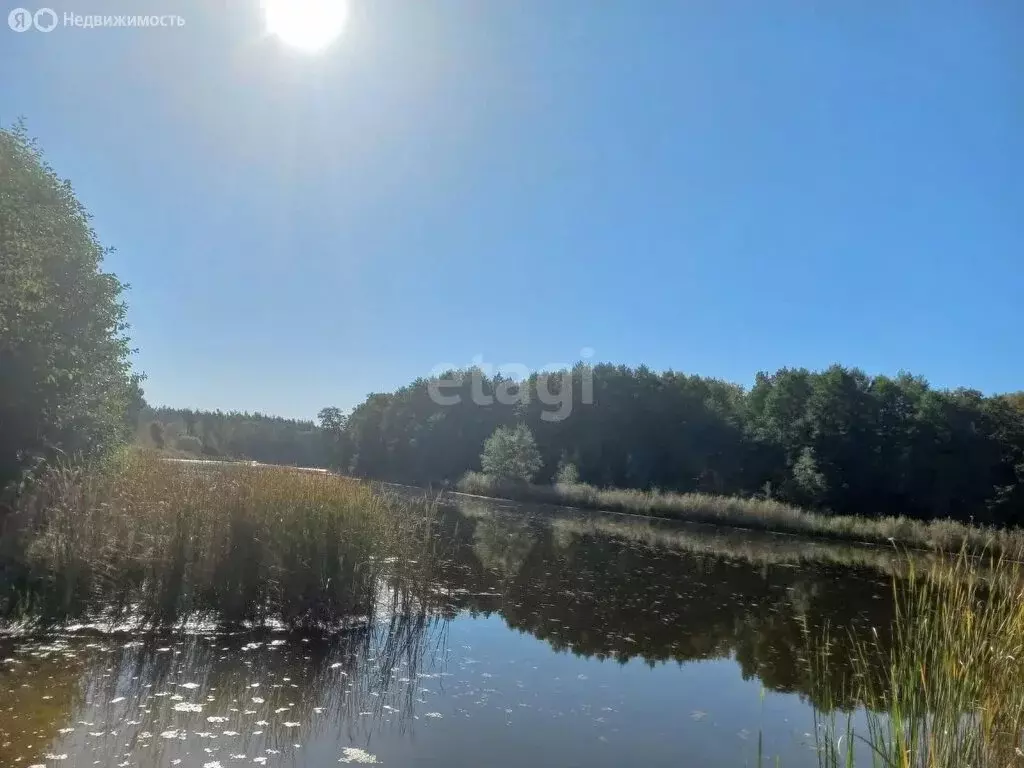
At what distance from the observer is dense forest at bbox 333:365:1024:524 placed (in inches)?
1459

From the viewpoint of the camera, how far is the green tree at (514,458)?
140ft

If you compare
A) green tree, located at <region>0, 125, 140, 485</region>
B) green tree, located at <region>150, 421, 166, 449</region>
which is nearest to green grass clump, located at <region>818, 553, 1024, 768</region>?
green tree, located at <region>0, 125, 140, 485</region>

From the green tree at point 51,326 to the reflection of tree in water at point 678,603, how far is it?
6.86 meters

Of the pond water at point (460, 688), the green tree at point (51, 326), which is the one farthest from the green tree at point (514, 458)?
the pond water at point (460, 688)

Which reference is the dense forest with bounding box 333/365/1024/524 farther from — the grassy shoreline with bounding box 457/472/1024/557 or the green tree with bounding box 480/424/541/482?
the grassy shoreline with bounding box 457/472/1024/557

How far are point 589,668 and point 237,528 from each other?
431 cm

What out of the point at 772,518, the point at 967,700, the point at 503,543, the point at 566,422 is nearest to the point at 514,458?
the point at 566,422

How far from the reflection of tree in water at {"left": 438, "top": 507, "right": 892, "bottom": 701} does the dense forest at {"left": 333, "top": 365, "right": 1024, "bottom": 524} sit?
22.0 meters

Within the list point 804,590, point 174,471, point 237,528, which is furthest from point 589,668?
point 804,590

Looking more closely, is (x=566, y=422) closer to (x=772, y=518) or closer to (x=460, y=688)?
(x=772, y=518)

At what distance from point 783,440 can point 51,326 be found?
3897cm

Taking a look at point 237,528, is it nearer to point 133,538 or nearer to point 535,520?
point 133,538

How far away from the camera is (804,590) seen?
14.0 m

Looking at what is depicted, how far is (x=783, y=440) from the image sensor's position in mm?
41312
